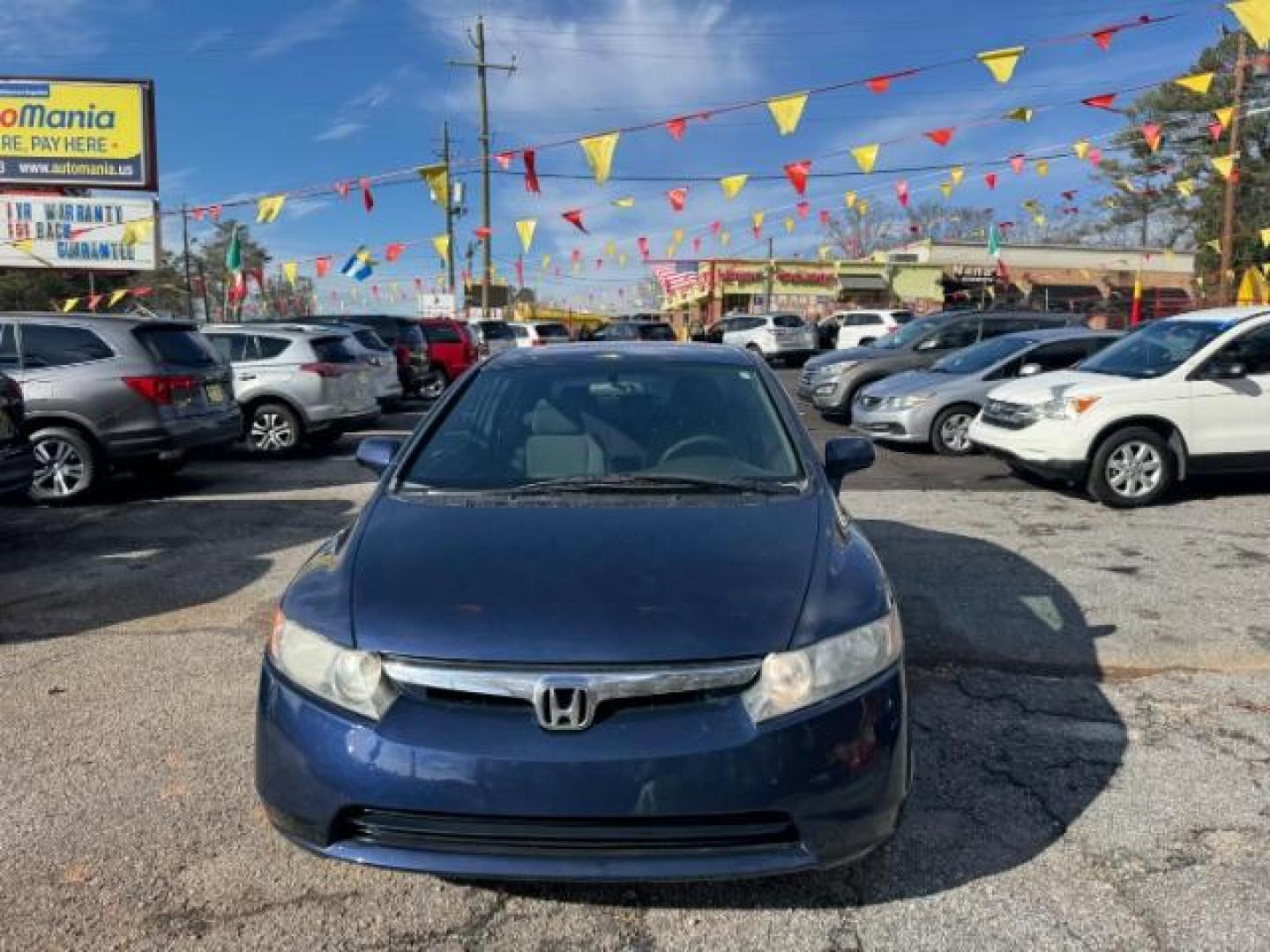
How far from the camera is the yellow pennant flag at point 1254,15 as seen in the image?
403 inches

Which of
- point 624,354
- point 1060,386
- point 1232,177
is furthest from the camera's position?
point 1232,177

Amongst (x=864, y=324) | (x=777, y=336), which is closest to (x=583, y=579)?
(x=777, y=336)

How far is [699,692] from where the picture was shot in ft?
7.77

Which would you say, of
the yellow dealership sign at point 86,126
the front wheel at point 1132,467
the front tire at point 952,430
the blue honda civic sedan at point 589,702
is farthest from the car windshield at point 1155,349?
the yellow dealership sign at point 86,126

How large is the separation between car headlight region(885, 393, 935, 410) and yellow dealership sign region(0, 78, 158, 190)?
23471 millimetres

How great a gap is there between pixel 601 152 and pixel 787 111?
10.0 feet

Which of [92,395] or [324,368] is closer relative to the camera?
[92,395]

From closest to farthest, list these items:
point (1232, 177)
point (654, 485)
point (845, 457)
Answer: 1. point (654, 485)
2. point (845, 457)
3. point (1232, 177)

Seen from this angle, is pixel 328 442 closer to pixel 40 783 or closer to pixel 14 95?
pixel 40 783

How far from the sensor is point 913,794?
128 inches

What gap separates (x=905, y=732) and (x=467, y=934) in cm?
126

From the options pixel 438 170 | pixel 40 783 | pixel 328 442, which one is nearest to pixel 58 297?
pixel 438 170

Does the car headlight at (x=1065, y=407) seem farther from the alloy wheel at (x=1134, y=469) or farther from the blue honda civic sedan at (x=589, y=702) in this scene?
the blue honda civic sedan at (x=589, y=702)

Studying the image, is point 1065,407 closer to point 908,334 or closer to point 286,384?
point 908,334
